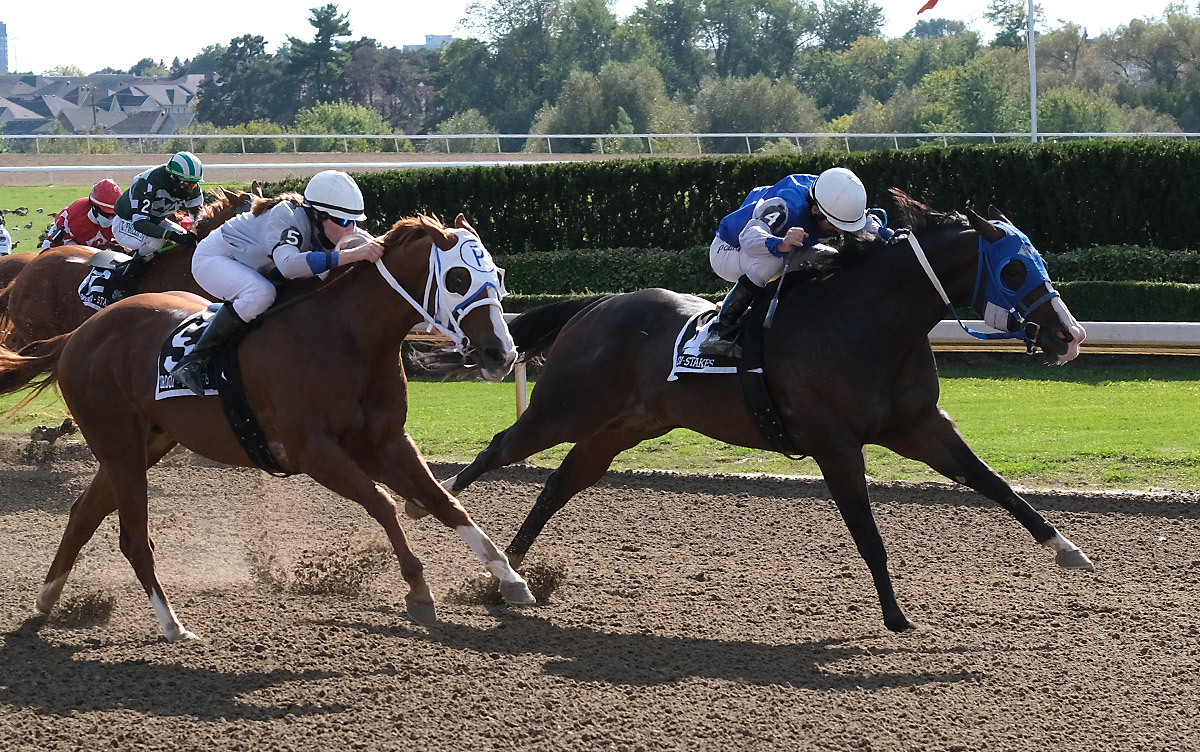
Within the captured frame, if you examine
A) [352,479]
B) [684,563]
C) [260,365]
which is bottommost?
[684,563]

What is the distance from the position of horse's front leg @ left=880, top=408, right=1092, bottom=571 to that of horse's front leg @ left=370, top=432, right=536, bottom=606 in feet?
5.53

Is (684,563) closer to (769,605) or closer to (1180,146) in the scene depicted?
(769,605)

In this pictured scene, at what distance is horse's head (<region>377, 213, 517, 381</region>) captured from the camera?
4652 millimetres

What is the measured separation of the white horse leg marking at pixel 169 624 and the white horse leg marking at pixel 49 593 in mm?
566

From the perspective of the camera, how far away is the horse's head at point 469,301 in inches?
183

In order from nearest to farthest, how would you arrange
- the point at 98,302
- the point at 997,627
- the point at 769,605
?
the point at 997,627 → the point at 769,605 → the point at 98,302

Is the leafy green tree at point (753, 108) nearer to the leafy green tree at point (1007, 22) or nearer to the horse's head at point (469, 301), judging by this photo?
the leafy green tree at point (1007, 22)

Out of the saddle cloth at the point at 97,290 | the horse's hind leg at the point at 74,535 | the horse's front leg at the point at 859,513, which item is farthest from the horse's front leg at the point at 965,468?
the saddle cloth at the point at 97,290

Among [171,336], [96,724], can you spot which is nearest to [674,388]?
[171,336]

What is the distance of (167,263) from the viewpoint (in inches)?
354

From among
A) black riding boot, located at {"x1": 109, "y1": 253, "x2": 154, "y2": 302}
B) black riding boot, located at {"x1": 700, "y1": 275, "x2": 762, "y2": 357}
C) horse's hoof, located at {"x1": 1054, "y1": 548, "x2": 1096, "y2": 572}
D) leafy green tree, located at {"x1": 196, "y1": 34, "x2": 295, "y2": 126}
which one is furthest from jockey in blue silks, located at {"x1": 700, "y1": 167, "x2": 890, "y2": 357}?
leafy green tree, located at {"x1": 196, "y1": 34, "x2": 295, "y2": 126}

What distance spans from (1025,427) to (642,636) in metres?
5.21

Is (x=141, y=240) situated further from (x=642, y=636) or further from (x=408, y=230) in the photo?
(x=642, y=636)

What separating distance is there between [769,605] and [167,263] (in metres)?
5.30
